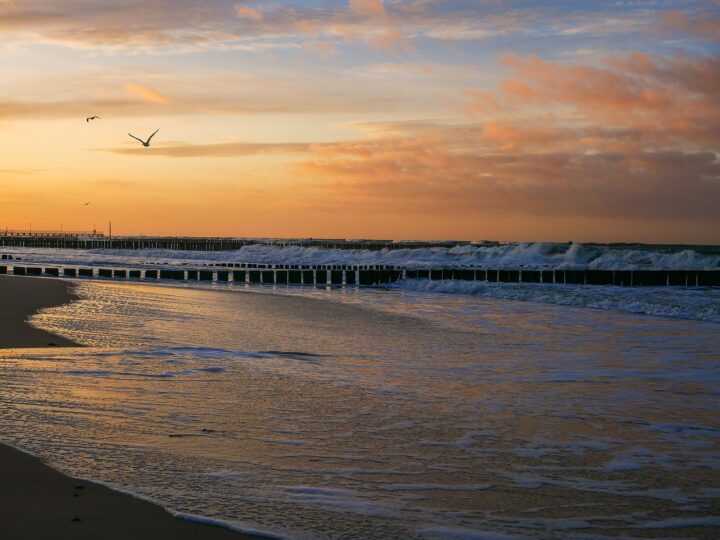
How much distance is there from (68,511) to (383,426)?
364 centimetres

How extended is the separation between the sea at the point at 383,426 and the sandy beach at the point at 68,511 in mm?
177

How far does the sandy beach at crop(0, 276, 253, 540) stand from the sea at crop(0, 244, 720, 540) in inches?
7.0

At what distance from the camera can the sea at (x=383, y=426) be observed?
5684 mm

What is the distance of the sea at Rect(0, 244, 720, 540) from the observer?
5.68 metres

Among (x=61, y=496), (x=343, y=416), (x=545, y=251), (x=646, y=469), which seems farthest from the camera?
(x=545, y=251)

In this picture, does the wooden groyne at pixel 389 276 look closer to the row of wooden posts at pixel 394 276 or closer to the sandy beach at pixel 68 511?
the row of wooden posts at pixel 394 276

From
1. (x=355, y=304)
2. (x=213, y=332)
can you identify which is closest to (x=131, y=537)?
(x=213, y=332)

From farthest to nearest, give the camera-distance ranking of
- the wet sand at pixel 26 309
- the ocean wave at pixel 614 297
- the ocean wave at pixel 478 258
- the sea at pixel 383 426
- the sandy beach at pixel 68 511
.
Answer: the ocean wave at pixel 478 258 < the ocean wave at pixel 614 297 < the wet sand at pixel 26 309 < the sea at pixel 383 426 < the sandy beach at pixel 68 511

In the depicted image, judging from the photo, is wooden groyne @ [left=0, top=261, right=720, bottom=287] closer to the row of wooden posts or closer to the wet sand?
the row of wooden posts

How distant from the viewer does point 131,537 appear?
16.0 ft

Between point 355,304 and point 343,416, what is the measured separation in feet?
63.4

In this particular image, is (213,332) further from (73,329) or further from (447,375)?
(447,375)

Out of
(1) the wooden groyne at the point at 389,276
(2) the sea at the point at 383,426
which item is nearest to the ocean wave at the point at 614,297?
(1) the wooden groyne at the point at 389,276

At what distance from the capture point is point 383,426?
27.1 ft
